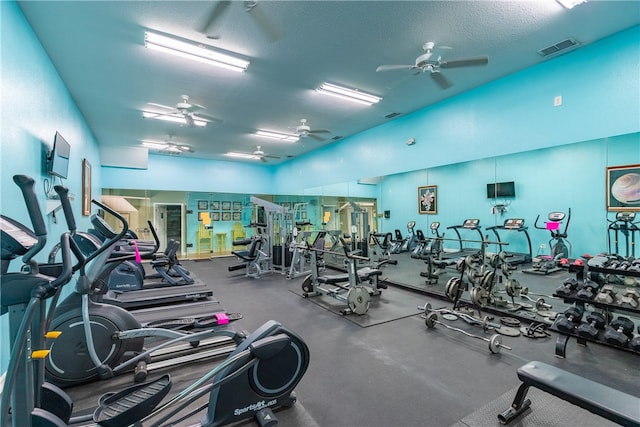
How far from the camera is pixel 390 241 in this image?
6.61 metres

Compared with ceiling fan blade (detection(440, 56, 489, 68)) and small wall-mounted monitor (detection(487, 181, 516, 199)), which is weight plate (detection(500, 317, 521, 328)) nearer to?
small wall-mounted monitor (detection(487, 181, 516, 199))

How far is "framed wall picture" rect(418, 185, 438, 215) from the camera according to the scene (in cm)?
534

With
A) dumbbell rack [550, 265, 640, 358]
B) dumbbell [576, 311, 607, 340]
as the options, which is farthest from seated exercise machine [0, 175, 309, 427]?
dumbbell [576, 311, 607, 340]

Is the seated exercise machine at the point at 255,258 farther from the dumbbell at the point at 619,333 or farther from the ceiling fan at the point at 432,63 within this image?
the dumbbell at the point at 619,333

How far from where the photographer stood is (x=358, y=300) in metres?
3.86

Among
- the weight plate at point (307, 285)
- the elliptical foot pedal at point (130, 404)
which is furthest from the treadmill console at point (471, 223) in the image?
the elliptical foot pedal at point (130, 404)

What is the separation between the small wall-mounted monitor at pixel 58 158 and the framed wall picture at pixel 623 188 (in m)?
6.66

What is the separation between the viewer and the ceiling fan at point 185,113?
4633 millimetres

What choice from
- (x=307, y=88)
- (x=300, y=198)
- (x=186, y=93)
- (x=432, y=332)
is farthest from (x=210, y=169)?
(x=432, y=332)

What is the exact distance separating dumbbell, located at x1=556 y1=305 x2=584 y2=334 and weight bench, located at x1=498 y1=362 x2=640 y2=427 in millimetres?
1106

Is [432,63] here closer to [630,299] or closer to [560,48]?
[560,48]

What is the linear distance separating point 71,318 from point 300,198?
7662mm

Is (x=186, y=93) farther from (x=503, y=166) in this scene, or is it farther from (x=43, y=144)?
(x=503, y=166)

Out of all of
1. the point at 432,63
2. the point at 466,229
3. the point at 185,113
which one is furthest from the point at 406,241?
the point at 185,113
